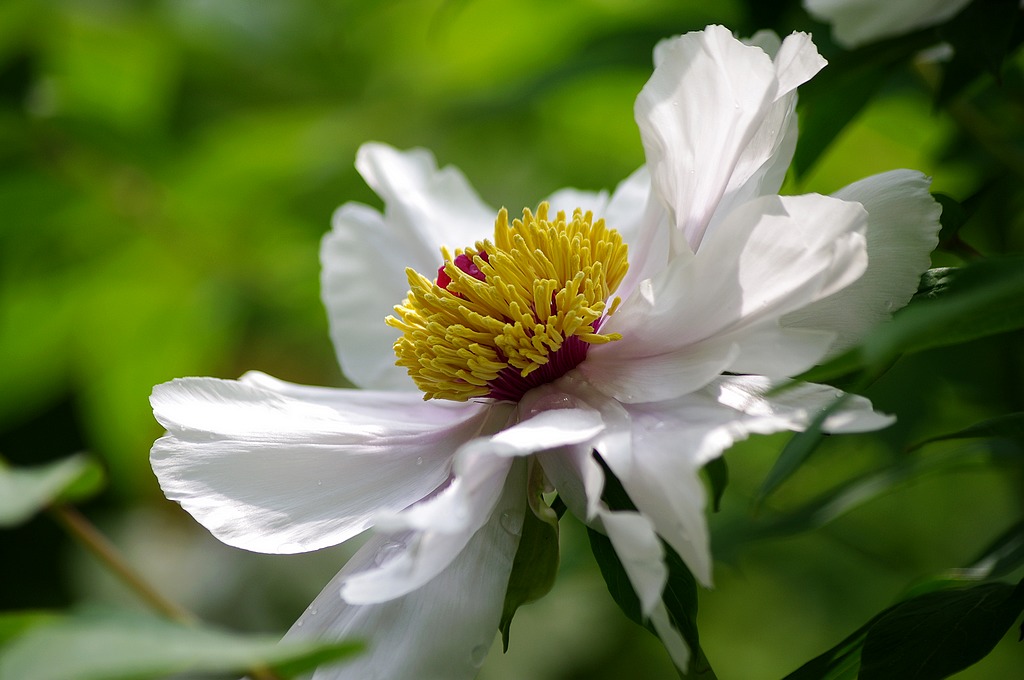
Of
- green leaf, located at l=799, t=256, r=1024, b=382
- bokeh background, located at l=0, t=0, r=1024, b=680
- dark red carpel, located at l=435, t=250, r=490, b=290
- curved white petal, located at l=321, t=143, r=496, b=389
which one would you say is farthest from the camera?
bokeh background, located at l=0, t=0, r=1024, b=680

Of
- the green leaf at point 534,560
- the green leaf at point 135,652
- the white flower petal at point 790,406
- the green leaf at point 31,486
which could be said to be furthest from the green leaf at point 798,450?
the green leaf at point 31,486

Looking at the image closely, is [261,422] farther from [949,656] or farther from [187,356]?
[187,356]

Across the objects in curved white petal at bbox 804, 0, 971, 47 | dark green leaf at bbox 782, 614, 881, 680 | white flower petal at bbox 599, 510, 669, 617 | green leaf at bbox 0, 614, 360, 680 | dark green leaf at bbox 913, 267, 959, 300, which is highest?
green leaf at bbox 0, 614, 360, 680

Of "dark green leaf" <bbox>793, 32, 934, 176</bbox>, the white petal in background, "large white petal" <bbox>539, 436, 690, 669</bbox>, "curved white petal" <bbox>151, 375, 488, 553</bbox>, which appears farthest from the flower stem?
"dark green leaf" <bbox>793, 32, 934, 176</bbox>

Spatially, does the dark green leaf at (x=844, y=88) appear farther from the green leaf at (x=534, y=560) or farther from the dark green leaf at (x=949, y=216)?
the green leaf at (x=534, y=560)

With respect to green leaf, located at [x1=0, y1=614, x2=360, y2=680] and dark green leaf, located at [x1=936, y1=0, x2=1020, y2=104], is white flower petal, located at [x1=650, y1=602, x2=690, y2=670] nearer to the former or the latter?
green leaf, located at [x1=0, y1=614, x2=360, y2=680]

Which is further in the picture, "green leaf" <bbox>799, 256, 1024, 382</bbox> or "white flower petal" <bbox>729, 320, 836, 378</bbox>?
"white flower petal" <bbox>729, 320, 836, 378</bbox>

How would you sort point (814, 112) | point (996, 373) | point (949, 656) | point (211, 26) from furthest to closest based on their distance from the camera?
point (211, 26), point (996, 373), point (814, 112), point (949, 656)

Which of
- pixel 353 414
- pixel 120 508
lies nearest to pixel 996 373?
pixel 353 414
